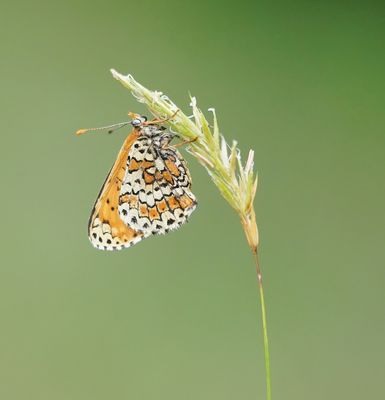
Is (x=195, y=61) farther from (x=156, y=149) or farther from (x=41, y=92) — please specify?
(x=156, y=149)

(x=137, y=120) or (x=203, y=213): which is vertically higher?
(x=137, y=120)

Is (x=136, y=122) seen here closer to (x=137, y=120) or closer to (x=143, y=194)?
(x=137, y=120)

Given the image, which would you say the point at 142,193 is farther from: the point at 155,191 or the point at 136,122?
the point at 136,122

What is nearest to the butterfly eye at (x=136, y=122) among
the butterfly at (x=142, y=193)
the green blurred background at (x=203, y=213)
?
the butterfly at (x=142, y=193)

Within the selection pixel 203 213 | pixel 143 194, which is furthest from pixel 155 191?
pixel 203 213

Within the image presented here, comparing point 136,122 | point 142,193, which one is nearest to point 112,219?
point 142,193

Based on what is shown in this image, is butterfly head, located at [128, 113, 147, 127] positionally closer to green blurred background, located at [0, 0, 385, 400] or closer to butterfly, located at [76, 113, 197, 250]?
butterfly, located at [76, 113, 197, 250]

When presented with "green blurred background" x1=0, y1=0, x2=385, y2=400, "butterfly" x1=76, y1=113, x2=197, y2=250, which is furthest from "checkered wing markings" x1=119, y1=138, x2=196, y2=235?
"green blurred background" x1=0, y1=0, x2=385, y2=400

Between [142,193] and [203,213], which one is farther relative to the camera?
[203,213]
